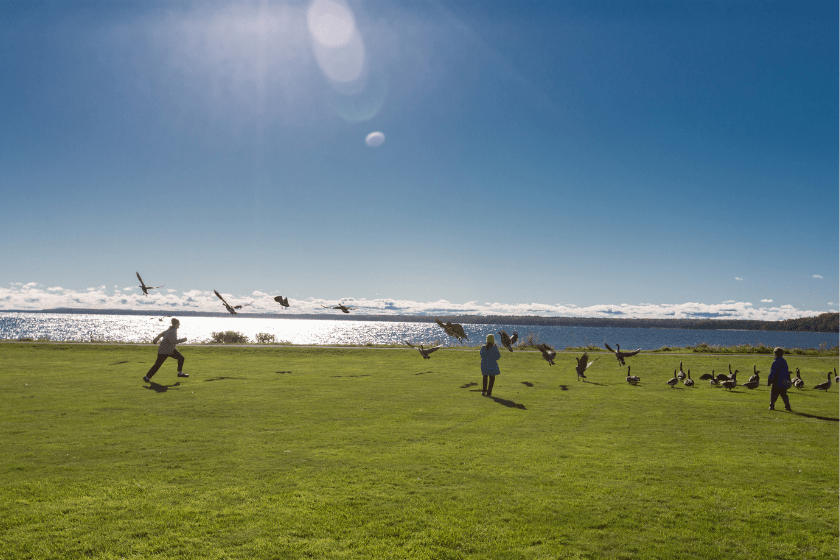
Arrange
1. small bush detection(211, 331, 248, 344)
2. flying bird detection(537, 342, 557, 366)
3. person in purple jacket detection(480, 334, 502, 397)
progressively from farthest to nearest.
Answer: small bush detection(211, 331, 248, 344) → flying bird detection(537, 342, 557, 366) → person in purple jacket detection(480, 334, 502, 397)

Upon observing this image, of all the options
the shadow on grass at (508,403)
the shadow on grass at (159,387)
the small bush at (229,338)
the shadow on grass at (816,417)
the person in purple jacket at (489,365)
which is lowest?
the small bush at (229,338)

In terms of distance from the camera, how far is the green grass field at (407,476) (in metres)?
5.54

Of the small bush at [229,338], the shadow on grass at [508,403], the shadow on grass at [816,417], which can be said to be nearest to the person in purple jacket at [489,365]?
the shadow on grass at [508,403]

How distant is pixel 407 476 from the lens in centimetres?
767

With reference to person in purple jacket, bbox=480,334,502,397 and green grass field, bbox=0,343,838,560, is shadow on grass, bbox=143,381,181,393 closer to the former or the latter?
green grass field, bbox=0,343,838,560

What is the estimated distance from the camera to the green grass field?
5.54 metres

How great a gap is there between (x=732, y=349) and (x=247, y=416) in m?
43.0

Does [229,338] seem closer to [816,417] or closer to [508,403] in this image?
[508,403]

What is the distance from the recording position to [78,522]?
5.80 metres

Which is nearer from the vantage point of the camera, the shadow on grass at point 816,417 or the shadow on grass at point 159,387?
the shadow on grass at point 816,417

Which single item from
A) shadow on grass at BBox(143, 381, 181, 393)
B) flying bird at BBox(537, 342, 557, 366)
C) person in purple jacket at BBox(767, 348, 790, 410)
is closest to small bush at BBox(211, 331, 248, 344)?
shadow on grass at BBox(143, 381, 181, 393)

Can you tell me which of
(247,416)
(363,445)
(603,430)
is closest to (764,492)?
(603,430)

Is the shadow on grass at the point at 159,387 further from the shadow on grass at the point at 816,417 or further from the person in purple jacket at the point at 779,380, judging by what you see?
the shadow on grass at the point at 816,417

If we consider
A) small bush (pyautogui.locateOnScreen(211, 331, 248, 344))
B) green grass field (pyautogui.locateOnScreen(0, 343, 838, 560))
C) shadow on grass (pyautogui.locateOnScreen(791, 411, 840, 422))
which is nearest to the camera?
green grass field (pyautogui.locateOnScreen(0, 343, 838, 560))
